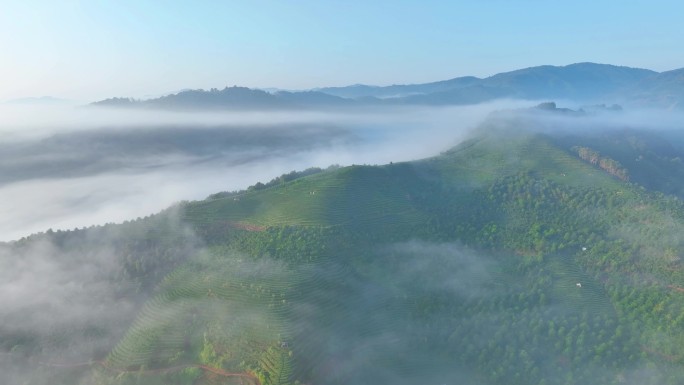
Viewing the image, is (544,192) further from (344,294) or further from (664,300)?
(344,294)

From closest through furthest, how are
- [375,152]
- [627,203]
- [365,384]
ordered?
1. [365,384]
2. [627,203]
3. [375,152]

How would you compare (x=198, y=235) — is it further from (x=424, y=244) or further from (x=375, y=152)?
(x=375, y=152)

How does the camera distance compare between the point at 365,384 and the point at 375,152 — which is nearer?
the point at 365,384

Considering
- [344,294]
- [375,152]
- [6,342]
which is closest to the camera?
[6,342]

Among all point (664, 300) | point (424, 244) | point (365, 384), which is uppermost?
point (424, 244)

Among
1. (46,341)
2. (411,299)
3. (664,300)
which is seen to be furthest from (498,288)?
(46,341)

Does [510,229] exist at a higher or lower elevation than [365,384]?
higher

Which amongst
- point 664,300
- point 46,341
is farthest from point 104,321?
point 664,300
